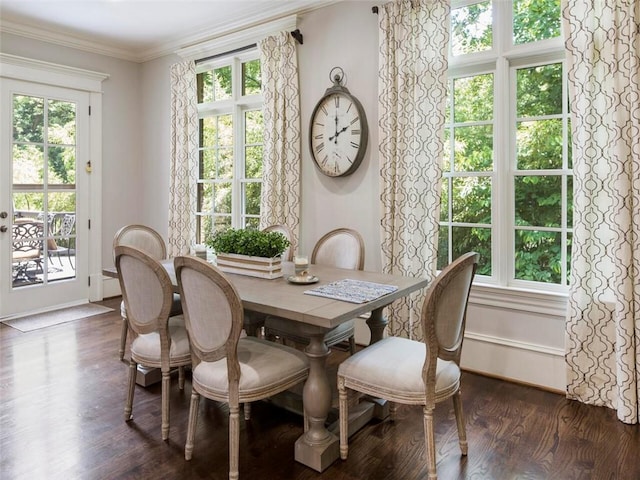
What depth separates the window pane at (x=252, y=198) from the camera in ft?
14.7

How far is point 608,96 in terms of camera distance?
2.56 meters

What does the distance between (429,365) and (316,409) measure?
58 cm

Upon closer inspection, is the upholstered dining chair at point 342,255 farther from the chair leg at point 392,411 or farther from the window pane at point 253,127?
the window pane at point 253,127

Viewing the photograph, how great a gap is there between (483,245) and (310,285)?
1480 millimetres

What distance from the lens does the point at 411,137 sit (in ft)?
10.8

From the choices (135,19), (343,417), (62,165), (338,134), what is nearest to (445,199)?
(338,134)

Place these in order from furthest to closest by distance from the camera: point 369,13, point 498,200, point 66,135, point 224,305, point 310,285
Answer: point 66,135, point 369,13, point 498,200, point 310,285, point 224,305

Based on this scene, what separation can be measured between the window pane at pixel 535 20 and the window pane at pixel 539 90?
0.20m

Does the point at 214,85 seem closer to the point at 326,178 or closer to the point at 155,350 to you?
the point at 326,178

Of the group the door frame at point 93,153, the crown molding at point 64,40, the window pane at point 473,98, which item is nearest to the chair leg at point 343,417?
the window pane at point 473,98

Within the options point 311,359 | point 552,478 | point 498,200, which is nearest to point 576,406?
point 552,478

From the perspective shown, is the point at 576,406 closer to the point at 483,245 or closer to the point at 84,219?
the point at 483,245

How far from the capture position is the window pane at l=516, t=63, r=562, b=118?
2.95 metres

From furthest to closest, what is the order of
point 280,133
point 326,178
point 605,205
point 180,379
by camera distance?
point 280,133, point 326,178, point 180,379, point 605,205
